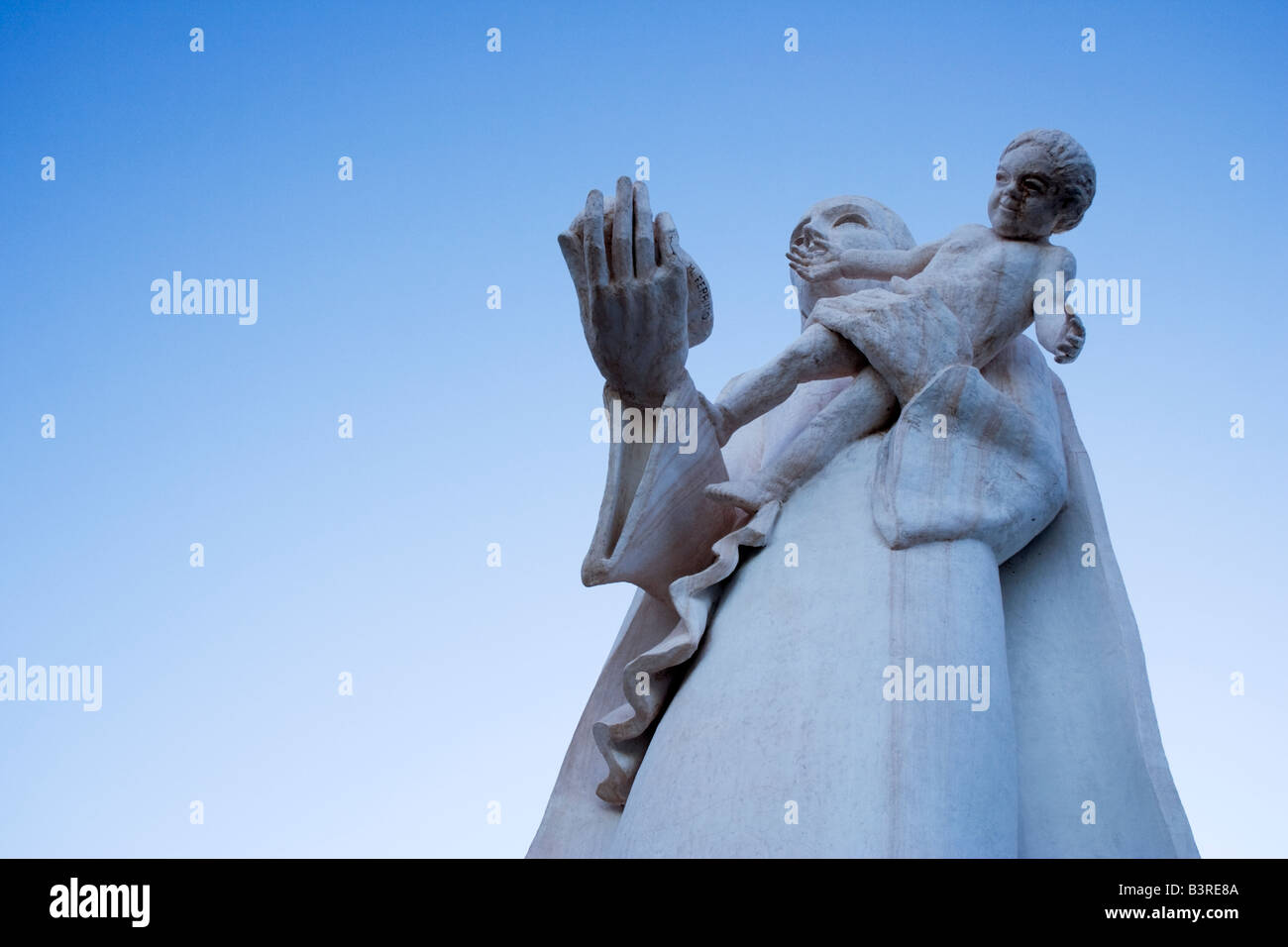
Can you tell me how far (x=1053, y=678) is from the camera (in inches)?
250

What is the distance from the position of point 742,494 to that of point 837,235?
170cm

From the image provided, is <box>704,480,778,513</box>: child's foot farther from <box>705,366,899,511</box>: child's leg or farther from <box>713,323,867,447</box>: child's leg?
<box>713,323,867,447</box>: child's leg

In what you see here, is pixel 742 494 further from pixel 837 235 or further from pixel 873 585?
pixel 837 235

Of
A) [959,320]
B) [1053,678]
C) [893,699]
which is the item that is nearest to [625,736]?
[893,699]

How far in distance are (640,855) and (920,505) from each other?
1670mm

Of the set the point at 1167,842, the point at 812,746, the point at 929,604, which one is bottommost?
the point at 1167,842

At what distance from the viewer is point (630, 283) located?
5832 millimetres

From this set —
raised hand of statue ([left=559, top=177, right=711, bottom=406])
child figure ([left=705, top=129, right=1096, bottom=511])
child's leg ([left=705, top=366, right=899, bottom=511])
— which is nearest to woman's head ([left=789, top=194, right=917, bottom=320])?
child figure ([left=705, top=129, right=1096, bottom=511])

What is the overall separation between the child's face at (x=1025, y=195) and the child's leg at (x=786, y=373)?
2.78ft

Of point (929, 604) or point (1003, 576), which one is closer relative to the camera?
point (929, 604)

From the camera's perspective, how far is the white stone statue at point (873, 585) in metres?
5.52

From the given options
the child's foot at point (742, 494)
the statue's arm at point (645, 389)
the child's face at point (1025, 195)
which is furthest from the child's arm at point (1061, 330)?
the statue's arm at point (645, 389)

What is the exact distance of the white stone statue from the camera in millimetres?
5523

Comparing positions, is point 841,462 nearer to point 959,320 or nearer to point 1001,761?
point 959,320
